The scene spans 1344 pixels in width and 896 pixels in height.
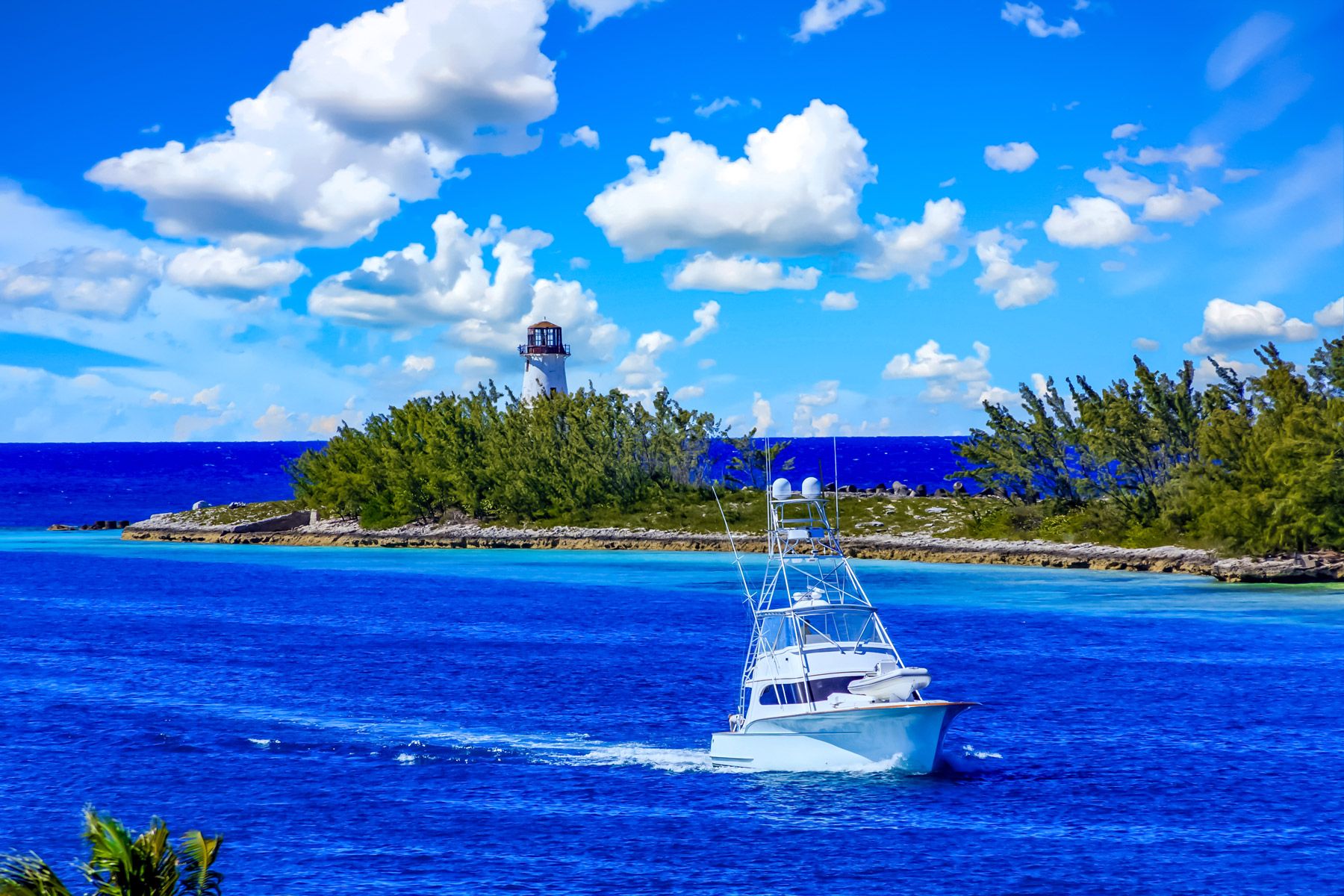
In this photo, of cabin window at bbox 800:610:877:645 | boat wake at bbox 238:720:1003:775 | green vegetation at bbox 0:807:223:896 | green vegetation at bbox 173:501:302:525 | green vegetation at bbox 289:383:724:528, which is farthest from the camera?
green vegetation at bbox 173:501:302:525

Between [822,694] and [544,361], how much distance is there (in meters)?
86.7

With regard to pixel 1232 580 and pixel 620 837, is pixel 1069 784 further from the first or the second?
pixel 1232 580

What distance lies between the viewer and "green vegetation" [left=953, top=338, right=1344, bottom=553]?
6644 cm

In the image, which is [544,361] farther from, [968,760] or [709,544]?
[968,760]

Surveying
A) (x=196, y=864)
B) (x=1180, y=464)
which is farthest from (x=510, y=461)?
(x=196, y=864)

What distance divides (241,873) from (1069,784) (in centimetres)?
1744

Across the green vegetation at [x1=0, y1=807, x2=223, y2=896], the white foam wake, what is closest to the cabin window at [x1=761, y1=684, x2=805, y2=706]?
the white foam wake

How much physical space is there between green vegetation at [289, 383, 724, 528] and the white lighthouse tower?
1929mm

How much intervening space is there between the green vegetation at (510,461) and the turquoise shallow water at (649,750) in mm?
41650

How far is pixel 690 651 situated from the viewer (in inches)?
1858

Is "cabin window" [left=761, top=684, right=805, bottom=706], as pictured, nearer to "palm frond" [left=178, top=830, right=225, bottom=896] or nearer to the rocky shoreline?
"palm frond" [left=178, top=830, right=225, bottom=896]

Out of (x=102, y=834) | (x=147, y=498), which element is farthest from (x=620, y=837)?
(x=147, y=498)

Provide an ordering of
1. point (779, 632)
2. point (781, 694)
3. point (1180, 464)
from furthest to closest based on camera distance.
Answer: point (1180, 464), point (779, 632), point (781, 694)

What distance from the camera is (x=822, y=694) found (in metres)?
28.2
